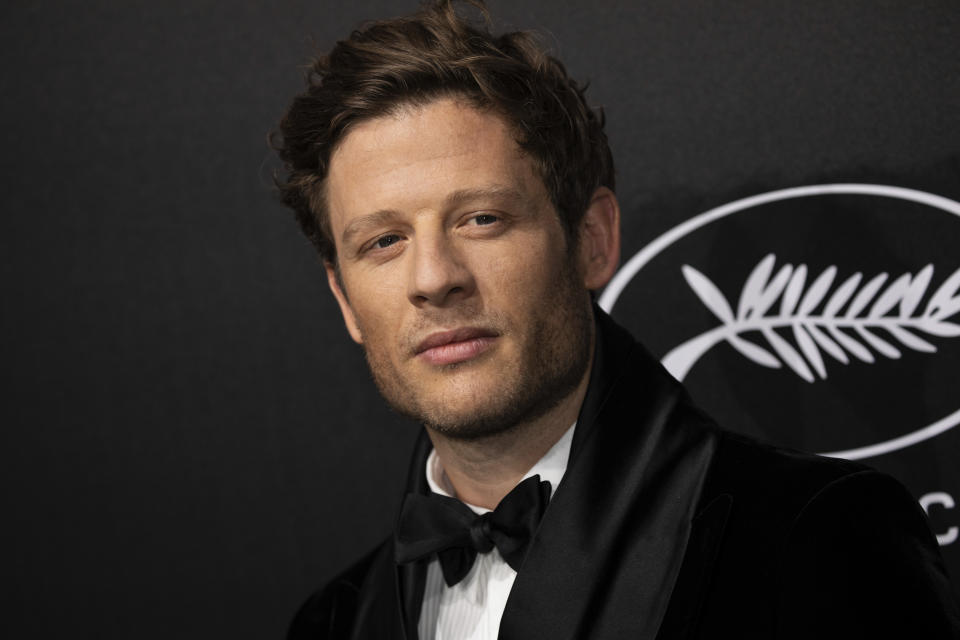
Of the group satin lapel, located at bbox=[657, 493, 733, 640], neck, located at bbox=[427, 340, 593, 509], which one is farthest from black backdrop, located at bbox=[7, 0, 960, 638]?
satin lapel, located at bbox=[657, 493, 733, 640]

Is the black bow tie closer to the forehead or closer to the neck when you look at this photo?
the neck

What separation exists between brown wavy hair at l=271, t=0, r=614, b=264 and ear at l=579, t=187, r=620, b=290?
26mm

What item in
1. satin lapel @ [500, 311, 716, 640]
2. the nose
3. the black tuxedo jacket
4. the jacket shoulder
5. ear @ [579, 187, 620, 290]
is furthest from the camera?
the jacket shoulder

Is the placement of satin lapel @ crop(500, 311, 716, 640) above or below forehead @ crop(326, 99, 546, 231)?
below

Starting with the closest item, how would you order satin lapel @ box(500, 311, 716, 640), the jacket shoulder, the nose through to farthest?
satin lapel @ box(500, 311, 716, 640) → the nose → the jacket shoulder

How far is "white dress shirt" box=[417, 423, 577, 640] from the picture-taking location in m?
1.57

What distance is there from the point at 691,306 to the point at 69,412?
1.37 m

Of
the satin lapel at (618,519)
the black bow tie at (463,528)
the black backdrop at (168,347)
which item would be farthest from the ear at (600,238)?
the black backdrop at (168,347)

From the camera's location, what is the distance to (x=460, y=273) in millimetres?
1508

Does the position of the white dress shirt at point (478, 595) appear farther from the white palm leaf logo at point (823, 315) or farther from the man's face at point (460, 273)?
the white palm leaf logo at point (823, 315)

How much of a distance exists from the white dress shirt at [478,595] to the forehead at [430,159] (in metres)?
0.42

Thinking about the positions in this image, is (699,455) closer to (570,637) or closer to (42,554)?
(570,637)

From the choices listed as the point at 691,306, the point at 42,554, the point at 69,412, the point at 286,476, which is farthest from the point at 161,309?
the point at 691,306

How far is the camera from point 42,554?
2193 millimetres
